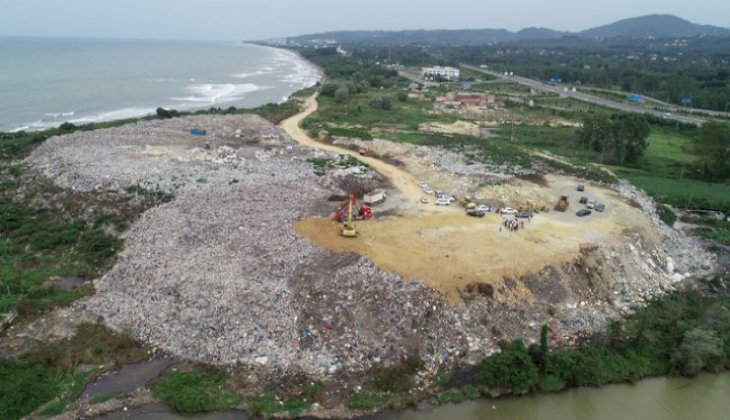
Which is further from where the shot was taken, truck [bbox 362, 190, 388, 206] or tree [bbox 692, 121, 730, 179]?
tree [bbox 692, 121, 730, 179]

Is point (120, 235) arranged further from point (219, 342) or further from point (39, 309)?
point (219, 342)

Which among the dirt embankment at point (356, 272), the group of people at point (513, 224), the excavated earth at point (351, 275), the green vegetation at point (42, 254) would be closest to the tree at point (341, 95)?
the dirt embankment at point (356, 272)

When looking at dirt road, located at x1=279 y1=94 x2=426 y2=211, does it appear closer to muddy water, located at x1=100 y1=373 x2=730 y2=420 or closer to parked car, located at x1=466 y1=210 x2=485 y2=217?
parked car, located at x1=466 y1=210 x2=485 y2=217

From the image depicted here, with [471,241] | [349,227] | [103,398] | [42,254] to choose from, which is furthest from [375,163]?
[103,398]

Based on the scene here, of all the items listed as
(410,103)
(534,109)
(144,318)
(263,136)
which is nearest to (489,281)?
(144,318)

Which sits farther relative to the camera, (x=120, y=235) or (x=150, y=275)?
(x=120, y=235)

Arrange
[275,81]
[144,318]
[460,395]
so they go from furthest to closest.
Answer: [275,81]
[144,318]
[460,395]

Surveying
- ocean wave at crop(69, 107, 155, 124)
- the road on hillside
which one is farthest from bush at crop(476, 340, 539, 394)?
the road on hillside
